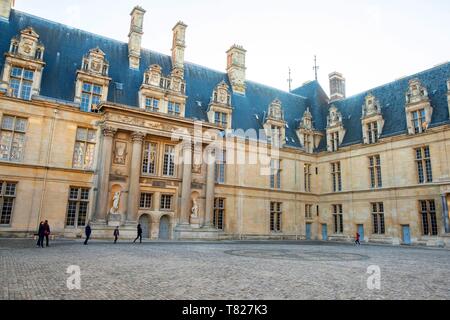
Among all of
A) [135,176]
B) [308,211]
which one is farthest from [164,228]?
[308,211]

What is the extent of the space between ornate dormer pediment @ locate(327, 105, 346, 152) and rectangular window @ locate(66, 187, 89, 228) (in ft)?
80.6

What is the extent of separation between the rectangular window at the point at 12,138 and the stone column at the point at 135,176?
7.18 meters

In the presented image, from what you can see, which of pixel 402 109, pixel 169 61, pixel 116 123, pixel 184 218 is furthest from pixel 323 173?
pixel 116 123

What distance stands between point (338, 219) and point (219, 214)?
12634mm

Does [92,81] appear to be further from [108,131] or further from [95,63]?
[108,131]

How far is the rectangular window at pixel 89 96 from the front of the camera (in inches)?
965

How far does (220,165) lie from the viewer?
2975 cm

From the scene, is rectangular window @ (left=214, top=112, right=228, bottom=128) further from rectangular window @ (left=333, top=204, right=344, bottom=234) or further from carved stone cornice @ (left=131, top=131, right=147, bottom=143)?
rectangular window @ (left=333, top=204, right=344, bottom=234)

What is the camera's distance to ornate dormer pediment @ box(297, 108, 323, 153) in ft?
117

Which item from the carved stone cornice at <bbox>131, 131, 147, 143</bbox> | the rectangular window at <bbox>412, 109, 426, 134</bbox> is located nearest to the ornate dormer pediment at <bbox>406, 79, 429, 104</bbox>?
the rectangular window at <bbox>412, 109, 426, 134</bbox>

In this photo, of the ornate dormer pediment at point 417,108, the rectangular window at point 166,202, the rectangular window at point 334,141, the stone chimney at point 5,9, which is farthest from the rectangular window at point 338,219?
the stone chimney at point 5,9

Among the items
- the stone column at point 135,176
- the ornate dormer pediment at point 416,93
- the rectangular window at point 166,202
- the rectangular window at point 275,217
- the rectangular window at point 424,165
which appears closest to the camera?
the stone column at point 135,176

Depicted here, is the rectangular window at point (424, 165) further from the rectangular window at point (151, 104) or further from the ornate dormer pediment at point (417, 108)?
the rectangular window at point (151, 104)
